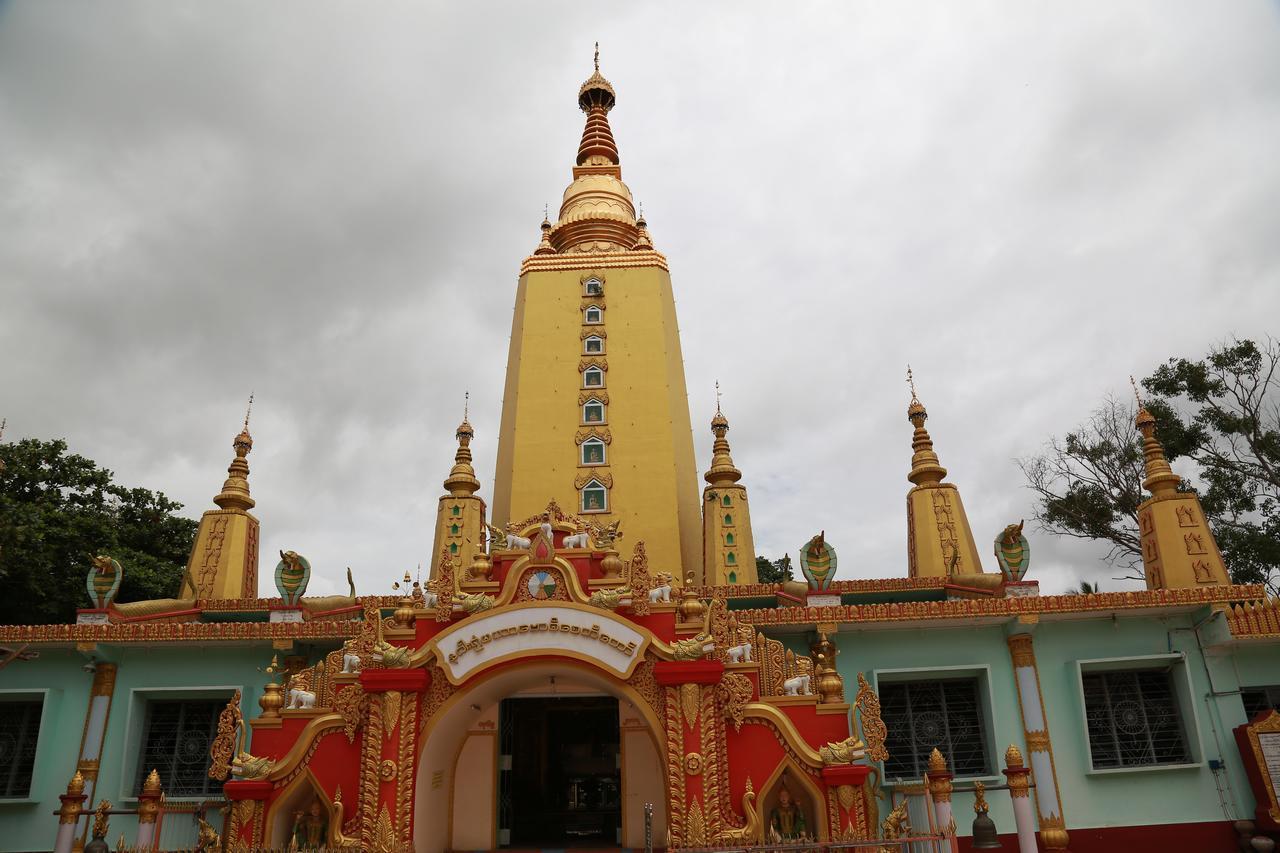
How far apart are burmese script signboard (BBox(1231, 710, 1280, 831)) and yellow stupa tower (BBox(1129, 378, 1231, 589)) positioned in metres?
2.36

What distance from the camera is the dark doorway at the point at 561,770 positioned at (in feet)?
42.4

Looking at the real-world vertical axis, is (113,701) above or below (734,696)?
above

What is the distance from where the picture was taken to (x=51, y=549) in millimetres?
19922

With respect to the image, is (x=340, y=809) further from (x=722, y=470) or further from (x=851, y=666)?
(x=722, y=470)

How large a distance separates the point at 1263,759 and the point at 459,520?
13997 millimetres

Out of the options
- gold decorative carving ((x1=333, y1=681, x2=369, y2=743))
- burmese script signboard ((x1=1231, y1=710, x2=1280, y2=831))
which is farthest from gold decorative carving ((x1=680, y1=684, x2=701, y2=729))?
burmese script signboard ((x1=1231, y1=710, x2=1280, y2=831))

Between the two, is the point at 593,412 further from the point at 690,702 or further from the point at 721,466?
the point at 690,702

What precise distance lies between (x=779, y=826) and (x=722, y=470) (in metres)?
8.73

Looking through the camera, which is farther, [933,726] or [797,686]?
[933,726]

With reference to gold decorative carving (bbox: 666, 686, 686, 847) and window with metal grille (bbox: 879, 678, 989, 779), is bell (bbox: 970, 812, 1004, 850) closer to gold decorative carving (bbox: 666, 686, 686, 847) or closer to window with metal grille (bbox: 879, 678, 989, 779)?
gold decorative carving (bbox: 666, 686, 686, 847)

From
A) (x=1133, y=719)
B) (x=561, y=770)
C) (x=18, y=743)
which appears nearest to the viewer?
(x=1133, y=719)

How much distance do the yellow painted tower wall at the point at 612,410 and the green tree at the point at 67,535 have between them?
1034cm

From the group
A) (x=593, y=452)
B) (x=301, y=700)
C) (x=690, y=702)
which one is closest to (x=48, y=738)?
(x=301, y=700)

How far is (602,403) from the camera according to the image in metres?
17.9
